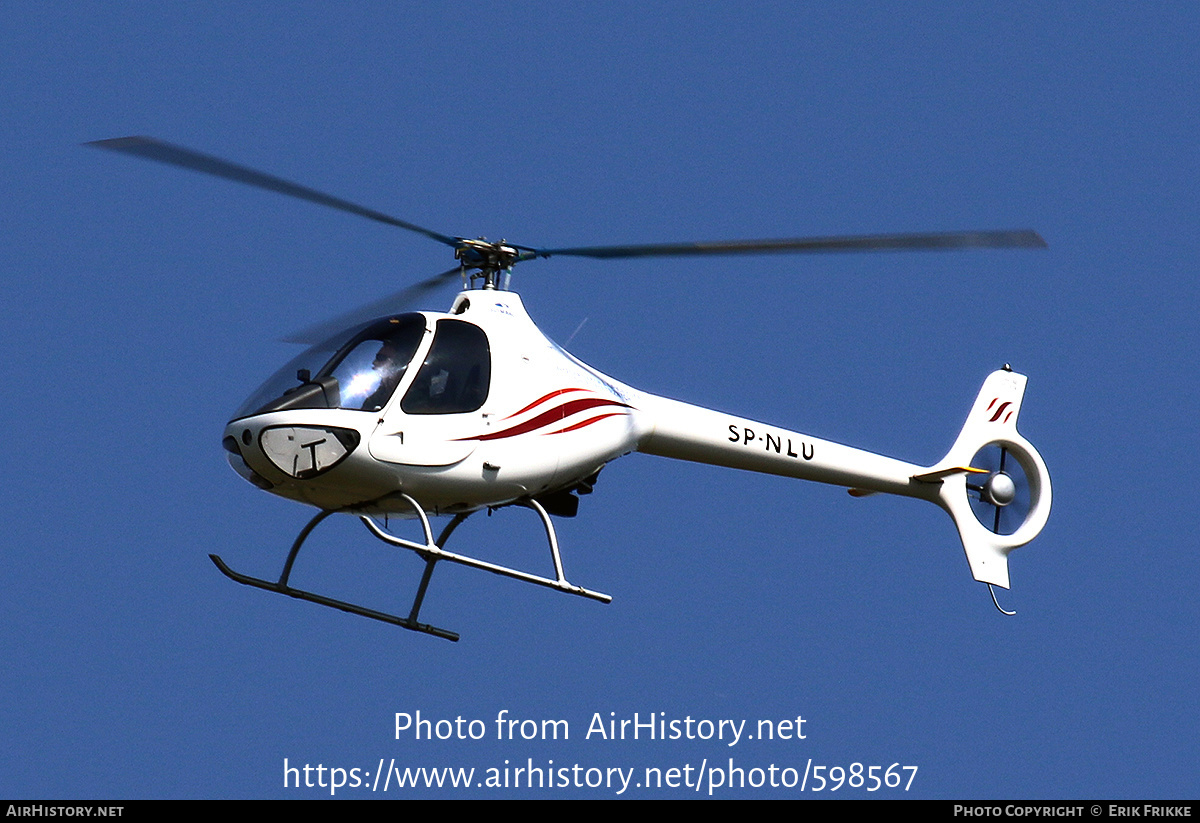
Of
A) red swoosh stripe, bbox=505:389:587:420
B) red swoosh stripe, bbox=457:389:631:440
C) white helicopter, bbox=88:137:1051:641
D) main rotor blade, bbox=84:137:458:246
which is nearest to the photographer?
main rotor blade, bbox=84:137:458:246

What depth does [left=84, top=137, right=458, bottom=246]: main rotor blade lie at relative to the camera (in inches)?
346

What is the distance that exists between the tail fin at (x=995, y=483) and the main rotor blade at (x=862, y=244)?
13.4 feet

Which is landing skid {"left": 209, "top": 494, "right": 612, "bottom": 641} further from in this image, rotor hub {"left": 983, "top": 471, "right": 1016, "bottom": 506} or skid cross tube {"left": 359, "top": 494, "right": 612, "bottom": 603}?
rotor hub {"left": 983, "top": 471, "right": 1016, "bottom": 506}

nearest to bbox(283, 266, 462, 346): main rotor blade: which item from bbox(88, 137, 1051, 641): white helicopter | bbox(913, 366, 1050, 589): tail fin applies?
bbox(88, 137, 1051, 641): white helicopter

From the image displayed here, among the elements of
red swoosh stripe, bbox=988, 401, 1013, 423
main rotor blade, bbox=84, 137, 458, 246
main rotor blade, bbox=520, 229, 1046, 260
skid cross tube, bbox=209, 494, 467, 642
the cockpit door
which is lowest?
skid cross tube, bbox=209, 494, 467, 642

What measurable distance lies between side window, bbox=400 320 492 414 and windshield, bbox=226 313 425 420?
0.14 meters

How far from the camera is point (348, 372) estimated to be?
9.99 m

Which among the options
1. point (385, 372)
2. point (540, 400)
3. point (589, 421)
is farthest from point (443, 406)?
point (589, 421)

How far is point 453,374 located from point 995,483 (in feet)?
22.0

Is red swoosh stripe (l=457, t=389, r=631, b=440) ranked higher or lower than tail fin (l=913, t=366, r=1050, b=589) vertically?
lower

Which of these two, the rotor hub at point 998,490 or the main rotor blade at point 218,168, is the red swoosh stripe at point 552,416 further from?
the rotor hub at point 998,490

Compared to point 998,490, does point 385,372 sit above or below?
below

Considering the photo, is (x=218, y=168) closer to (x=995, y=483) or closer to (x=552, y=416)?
(x=552, y=416)

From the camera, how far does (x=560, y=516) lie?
37.6ft
